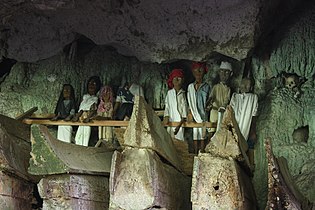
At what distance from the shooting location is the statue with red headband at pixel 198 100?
9.20 m

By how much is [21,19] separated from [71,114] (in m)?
1.70

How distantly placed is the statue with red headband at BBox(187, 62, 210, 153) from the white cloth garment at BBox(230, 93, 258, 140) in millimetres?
419

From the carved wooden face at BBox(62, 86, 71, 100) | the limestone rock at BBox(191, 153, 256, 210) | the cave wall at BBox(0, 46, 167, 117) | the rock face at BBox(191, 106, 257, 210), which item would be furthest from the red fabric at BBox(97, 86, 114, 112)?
the limestone rock at BBox(191, 153, 256, 210)

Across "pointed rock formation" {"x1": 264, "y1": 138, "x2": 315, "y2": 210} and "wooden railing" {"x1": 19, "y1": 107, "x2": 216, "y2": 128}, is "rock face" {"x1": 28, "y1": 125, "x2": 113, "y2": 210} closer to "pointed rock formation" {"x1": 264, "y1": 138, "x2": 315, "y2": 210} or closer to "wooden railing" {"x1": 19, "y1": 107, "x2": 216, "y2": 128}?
"wooden railing" {"x1": 19, "y1": 107, "x2": 216, "y2": 128}

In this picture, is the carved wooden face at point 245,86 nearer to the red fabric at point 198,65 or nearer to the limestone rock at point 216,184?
the red fabric at point 198,65

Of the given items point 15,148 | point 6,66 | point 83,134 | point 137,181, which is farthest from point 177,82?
point 6,66

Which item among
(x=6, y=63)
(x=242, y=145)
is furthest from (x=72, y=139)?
(x=242, y=145)

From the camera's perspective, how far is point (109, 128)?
9.67 meters

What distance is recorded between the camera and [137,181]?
6.91 meters

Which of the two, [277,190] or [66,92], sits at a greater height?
[66,92]

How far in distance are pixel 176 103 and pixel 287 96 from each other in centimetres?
162

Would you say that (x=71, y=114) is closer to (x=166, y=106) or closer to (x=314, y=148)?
(x=166, y=106)

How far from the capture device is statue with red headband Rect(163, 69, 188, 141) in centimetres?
934

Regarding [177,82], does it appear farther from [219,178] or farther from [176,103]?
[219,178]
